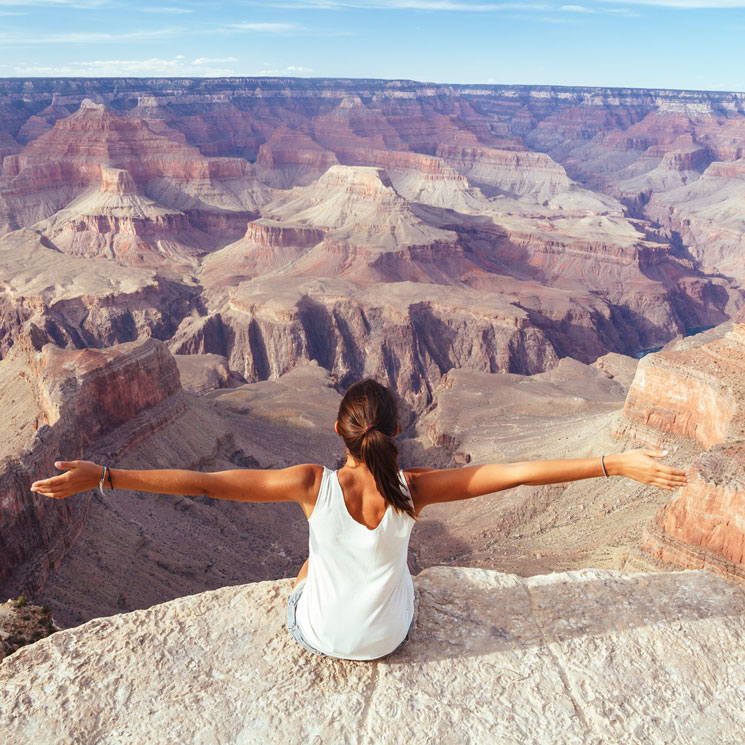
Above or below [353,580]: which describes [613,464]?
above

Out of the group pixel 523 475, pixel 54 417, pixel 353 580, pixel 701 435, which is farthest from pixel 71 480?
pixel 701 435

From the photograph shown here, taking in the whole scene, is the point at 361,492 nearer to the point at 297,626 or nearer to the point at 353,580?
the point at 353,580

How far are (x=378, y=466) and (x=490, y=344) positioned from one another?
8018cm

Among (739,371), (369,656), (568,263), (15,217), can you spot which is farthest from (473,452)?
(15,217)

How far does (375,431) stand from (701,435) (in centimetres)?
2851

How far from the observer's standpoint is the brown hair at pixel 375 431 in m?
6.80

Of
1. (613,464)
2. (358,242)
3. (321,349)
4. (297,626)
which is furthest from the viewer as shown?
(358,242)

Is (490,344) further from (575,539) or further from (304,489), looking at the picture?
(304,489)

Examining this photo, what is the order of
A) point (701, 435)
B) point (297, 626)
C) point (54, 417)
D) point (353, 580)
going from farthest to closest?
point (701, 435), point (54, 417), point (297, 626), point (353, 580)

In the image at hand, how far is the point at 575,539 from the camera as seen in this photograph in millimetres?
28328

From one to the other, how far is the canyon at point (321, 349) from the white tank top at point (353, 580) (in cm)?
1568

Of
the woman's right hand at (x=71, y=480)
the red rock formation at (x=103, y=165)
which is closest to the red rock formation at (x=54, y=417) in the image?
the woman's right hand at (x=71, y=480)

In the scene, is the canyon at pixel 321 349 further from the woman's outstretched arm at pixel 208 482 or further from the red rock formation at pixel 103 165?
the woman's outstretched arm at pixel 208 482

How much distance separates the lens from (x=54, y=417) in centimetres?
3062
